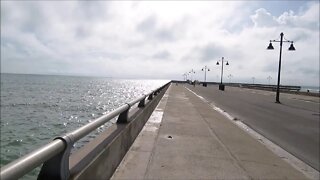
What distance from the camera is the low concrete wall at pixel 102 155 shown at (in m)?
4.30

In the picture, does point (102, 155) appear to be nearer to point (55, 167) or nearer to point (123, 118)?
point (55, 167)

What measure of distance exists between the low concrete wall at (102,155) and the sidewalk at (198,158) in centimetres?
23

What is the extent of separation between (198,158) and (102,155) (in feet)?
Result: 9.15

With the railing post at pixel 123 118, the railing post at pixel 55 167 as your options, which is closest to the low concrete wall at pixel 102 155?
the railing post at pixel 123 118

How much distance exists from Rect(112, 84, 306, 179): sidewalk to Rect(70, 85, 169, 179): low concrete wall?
23 cm

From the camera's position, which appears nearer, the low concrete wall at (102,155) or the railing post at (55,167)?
the railing post at (55,167)

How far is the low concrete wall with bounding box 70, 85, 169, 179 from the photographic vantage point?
4305 millimetres

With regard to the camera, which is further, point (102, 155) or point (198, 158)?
point (198, 158)

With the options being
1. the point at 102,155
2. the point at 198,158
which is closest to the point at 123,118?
the point at 198,158

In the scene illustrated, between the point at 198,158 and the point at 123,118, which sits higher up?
the point at 123,118

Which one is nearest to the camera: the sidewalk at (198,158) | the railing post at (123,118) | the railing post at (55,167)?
the railing post at (55,167)

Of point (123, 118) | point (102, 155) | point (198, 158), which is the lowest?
point (198, 158)

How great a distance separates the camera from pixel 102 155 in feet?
16.8

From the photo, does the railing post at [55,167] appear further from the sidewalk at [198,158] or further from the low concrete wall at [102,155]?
the sidewalk at [198,158]
